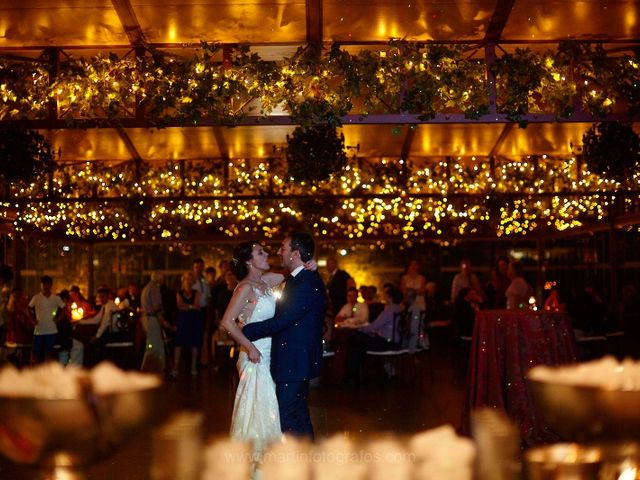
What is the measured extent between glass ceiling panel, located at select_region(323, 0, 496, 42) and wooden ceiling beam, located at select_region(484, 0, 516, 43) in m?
0.05

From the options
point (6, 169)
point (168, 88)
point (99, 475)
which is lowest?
point (99, 475)

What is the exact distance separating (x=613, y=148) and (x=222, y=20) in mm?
4059

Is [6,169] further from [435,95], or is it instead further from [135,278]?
[135,278]

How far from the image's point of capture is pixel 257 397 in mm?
5938

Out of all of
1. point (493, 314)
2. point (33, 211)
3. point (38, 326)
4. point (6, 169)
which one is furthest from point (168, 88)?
point (33, 211)

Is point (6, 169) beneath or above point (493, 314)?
above

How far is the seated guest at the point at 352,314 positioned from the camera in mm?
12984

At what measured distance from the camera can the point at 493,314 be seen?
24.8ft

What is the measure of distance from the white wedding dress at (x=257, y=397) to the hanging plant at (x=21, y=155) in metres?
4.34

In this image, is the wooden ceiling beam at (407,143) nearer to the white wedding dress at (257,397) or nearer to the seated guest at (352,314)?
the seated guest at (352,314)

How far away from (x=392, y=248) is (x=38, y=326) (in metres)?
13.5

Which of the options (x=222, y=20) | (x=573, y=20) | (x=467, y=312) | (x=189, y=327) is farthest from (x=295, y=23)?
(x=467, y=312)

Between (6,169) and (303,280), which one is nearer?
(303,280)

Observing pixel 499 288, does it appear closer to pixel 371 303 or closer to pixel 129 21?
pixel 371 303
